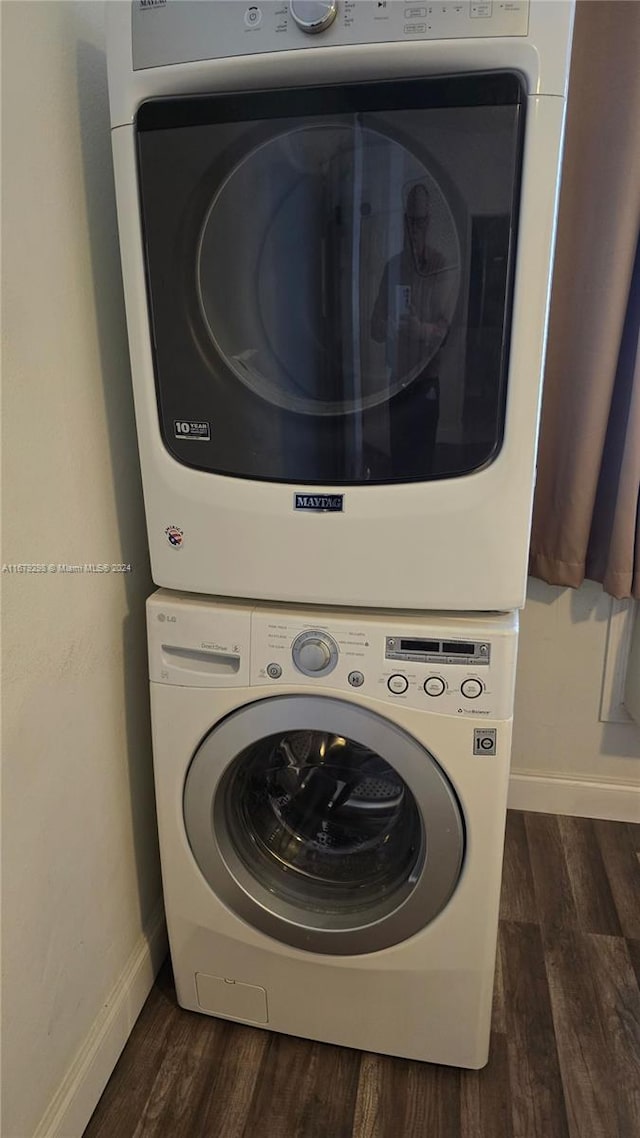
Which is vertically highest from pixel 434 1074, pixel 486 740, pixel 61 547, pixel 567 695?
pixel 61 547

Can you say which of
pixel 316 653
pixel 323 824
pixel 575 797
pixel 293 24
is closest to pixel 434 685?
pixel 316 653

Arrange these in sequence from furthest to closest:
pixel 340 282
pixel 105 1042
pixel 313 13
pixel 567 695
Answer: pixel 567 695, pixel 105 1042, pixel 340 282, pixel 313 13

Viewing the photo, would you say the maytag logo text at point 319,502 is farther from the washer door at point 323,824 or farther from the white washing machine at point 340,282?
the washer door at point 323,824

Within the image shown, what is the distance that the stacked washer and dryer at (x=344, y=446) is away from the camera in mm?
975

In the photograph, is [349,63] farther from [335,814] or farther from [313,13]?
[335,814]

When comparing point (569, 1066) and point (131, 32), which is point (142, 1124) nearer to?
point (569, 1066)

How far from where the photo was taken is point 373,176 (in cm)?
102

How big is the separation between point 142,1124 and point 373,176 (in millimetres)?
1478

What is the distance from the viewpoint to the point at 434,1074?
4.49 feet

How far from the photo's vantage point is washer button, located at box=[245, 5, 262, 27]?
3.18 ft

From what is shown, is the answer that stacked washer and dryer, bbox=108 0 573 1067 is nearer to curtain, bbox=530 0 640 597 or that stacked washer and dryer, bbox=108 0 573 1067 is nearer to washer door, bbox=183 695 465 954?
washer door, bbox=183 695 465 954

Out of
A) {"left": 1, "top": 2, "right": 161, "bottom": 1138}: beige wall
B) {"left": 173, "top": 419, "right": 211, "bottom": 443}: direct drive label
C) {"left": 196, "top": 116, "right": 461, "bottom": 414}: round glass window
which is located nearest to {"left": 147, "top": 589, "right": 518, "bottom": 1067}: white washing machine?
{"left": 1, "top": 2, "right": 161, "bottom": 1138}: beige wall

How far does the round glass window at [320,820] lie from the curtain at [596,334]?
2.18 ft

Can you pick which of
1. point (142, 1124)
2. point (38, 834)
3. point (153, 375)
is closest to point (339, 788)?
point (38, 834)
